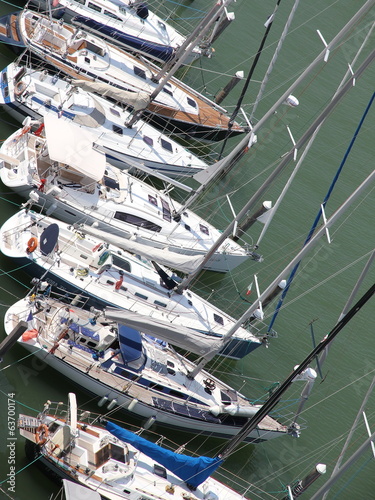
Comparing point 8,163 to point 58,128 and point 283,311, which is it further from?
point 283,311

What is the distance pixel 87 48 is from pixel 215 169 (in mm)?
9963

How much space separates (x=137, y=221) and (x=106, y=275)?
128 inches

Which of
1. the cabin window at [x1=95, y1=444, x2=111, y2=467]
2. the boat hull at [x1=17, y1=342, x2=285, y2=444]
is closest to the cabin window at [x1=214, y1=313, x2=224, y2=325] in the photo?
the boat hull at [x1=17, y1=342, x2=285, y2=444]

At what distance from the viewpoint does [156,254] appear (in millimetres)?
31219

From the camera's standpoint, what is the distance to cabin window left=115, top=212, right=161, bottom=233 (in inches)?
1303

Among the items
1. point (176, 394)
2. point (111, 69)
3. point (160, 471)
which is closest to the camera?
point (160, 471)

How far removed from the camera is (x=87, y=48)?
38.5 metres

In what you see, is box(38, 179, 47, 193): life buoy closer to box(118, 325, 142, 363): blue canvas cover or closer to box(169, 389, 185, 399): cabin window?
box(118, 325, 142, 363): blue canvas cover

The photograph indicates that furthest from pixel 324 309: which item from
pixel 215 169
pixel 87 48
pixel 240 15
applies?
pixel 240 15

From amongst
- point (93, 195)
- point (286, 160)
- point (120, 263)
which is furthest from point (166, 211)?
point (286, 160)

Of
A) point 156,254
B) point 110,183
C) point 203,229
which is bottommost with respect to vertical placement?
point 156,254

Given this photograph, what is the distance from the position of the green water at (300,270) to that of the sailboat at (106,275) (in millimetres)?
1080

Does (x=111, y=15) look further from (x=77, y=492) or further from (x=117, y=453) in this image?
(x=77, y=492)

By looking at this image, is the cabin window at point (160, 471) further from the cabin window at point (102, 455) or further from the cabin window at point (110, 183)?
the cabin window at point (110, 183)
